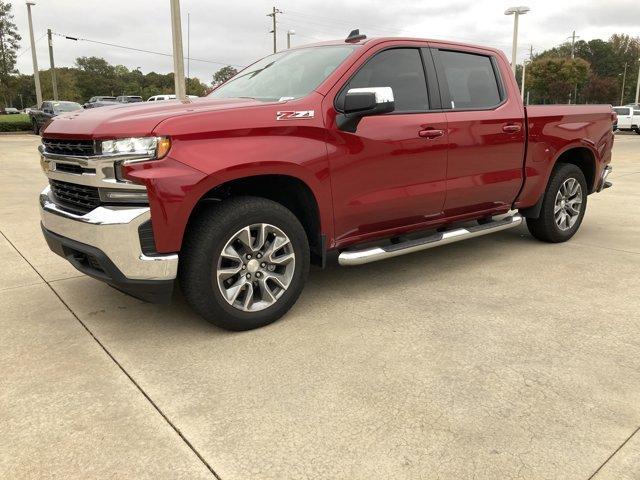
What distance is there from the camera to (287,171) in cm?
346

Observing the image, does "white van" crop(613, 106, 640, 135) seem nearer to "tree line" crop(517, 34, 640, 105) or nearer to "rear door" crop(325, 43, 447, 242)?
"tree line" crop(517, 34, 640, 105)

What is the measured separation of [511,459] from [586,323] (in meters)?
1.68

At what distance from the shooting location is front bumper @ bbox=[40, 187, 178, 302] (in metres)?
3.02

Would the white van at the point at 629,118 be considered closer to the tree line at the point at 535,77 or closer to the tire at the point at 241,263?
the tree line at the point at 535,77

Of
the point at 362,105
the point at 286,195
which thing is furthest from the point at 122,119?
the point at 362,105

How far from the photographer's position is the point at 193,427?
251cm

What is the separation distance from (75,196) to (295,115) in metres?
1.42

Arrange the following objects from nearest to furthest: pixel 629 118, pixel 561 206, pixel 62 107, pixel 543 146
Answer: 1. pixel 543 146
2. pixel 561 206
3. pixel 62 107
4. pixel 629 118

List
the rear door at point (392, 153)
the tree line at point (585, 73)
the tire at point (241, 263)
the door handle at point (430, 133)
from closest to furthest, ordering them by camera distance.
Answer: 1. the tire at point (241, 263)
2. the rear door at point (392, 153)
3. the door handle at point (430, 133)
4. the tree line at point (585, 73)

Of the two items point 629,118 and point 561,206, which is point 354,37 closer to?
point 561,206

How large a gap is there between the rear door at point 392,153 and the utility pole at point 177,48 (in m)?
10.3

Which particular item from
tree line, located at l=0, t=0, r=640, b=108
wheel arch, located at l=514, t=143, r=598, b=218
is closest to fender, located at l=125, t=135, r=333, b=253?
wheel arch, located at l=514, t=143, r=598, b=218

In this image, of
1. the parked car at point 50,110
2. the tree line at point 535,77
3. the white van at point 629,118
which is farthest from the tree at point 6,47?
the white van at point 629,118

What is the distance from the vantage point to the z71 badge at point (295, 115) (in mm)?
3443
